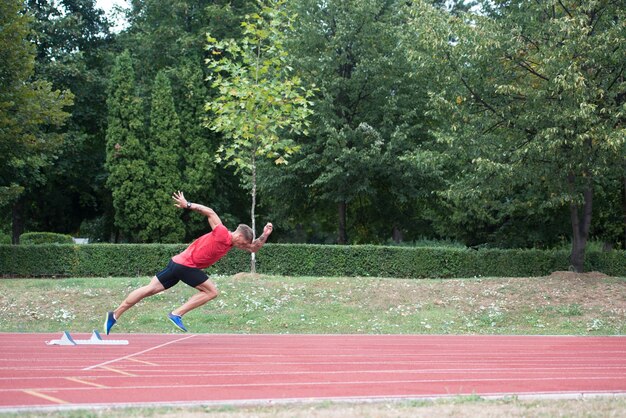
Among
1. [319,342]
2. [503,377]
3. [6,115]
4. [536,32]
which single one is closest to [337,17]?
[536,32]

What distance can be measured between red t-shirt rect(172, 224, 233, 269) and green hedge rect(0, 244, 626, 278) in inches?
508

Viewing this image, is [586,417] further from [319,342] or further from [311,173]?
[311,173]

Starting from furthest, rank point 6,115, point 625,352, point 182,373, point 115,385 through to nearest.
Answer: point 6,115
point 625,352
point 182,373
point 115,385

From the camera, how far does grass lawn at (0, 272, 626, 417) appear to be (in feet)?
55.3

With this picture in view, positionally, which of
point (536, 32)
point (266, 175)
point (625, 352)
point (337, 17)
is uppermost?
point (337, 17)

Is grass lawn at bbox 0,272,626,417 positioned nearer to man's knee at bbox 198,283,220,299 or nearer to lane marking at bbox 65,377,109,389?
man's knee at bbox 198,283,220,299

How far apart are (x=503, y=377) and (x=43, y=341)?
7639mm

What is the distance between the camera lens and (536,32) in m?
21.4

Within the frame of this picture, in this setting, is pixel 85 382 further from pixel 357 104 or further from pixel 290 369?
pixel 357 104

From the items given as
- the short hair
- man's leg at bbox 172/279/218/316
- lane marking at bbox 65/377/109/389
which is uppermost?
the short hair

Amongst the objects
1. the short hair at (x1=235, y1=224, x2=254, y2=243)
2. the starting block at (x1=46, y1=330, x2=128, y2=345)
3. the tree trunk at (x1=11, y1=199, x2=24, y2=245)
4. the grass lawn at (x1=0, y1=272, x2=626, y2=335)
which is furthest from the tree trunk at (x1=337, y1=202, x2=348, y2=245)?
the starting block at (x1=46, y1=330, x2=128, y2=345)

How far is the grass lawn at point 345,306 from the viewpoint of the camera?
16.9 m

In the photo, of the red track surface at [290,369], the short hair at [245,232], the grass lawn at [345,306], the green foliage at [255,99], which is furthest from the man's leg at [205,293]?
the green foliage at [255,99]

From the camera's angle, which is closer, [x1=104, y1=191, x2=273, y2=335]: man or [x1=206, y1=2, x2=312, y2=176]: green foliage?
[x1=104, y1=191, x2=273, y2=335]: man
